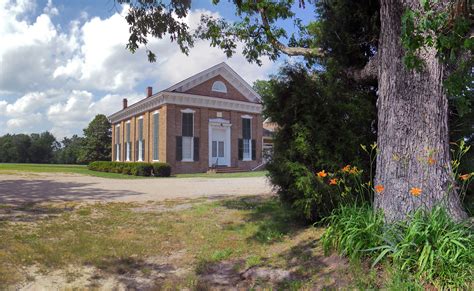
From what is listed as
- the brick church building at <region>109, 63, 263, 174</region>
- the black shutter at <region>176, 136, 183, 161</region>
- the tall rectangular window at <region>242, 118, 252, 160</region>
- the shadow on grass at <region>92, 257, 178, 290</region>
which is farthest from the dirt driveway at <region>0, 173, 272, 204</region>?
the tall rectangular window at <region>242, 118, 252, 160</region>

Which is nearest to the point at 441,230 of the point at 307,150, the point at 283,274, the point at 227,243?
the point at 283,274

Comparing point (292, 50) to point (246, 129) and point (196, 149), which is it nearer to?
point (196, 149)

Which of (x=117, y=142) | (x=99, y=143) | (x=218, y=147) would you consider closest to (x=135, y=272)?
(x=218, y=147)

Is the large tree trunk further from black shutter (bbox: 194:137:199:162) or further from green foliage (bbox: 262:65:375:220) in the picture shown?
black shutter (bbox: 194:137:199:162)

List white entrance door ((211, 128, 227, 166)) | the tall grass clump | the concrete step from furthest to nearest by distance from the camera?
white entrance door ((211, 128, 227, 166)) < the concrete step < the tall grass clump

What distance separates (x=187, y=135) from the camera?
29.7 meters

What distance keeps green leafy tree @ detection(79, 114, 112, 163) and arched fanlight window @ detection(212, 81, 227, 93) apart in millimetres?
29287

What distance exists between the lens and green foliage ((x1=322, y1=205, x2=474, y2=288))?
3242mm

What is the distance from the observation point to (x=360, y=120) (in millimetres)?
5555

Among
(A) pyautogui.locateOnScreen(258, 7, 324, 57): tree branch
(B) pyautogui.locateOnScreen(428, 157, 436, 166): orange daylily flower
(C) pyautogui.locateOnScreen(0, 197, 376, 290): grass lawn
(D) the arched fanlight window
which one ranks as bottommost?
(C) pyautogui.locateOnScreen(0, 197, 376, 290): grass lawn

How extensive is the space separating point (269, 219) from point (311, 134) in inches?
84.8

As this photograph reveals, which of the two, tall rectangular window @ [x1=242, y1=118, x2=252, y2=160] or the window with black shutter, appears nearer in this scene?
tall rectangular window @ [x1=242, y1=118, x2=252, y2=160]

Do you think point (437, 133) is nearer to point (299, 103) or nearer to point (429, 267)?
point (429, 267)

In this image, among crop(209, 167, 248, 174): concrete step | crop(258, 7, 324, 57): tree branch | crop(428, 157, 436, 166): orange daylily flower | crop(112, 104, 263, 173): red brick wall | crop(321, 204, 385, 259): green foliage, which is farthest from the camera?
crop(209, 167, 248, 174): concrete step
